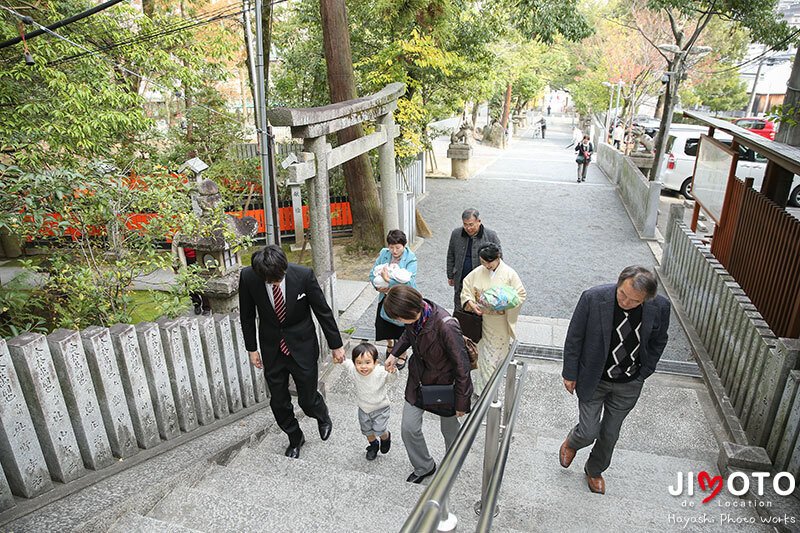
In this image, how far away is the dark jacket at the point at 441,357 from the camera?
3.23 metres

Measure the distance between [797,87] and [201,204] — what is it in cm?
651

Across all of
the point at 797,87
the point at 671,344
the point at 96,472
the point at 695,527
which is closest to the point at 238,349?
the point at 96,472

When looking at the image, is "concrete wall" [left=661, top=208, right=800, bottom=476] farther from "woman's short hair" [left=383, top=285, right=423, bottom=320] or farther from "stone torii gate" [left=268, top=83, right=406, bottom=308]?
"stone torii gate" [left=268, top=83, right=406, bottom=308]

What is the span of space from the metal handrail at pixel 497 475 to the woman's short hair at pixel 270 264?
164 centimetres

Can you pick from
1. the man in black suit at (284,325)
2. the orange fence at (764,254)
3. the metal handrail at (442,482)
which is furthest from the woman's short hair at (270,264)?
the orange fence at (764,254)

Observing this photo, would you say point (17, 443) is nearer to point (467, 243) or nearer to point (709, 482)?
point (467, 243)

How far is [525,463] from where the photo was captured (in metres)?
3.95

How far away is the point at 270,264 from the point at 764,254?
15.6 feet

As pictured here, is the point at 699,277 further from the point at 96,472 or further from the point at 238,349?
the point at 96,472

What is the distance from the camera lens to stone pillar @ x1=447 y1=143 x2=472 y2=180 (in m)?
16.5

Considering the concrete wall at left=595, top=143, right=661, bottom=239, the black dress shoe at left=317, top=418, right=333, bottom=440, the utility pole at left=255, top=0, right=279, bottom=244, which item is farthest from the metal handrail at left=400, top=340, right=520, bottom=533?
the concrete wall at left=595, top=143, right=661, bottom=239

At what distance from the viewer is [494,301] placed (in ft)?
13.8

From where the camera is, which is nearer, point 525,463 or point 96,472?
point 96,472

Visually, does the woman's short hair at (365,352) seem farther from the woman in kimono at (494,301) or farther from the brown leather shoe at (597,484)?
the brown leather shoe at (597,484)
